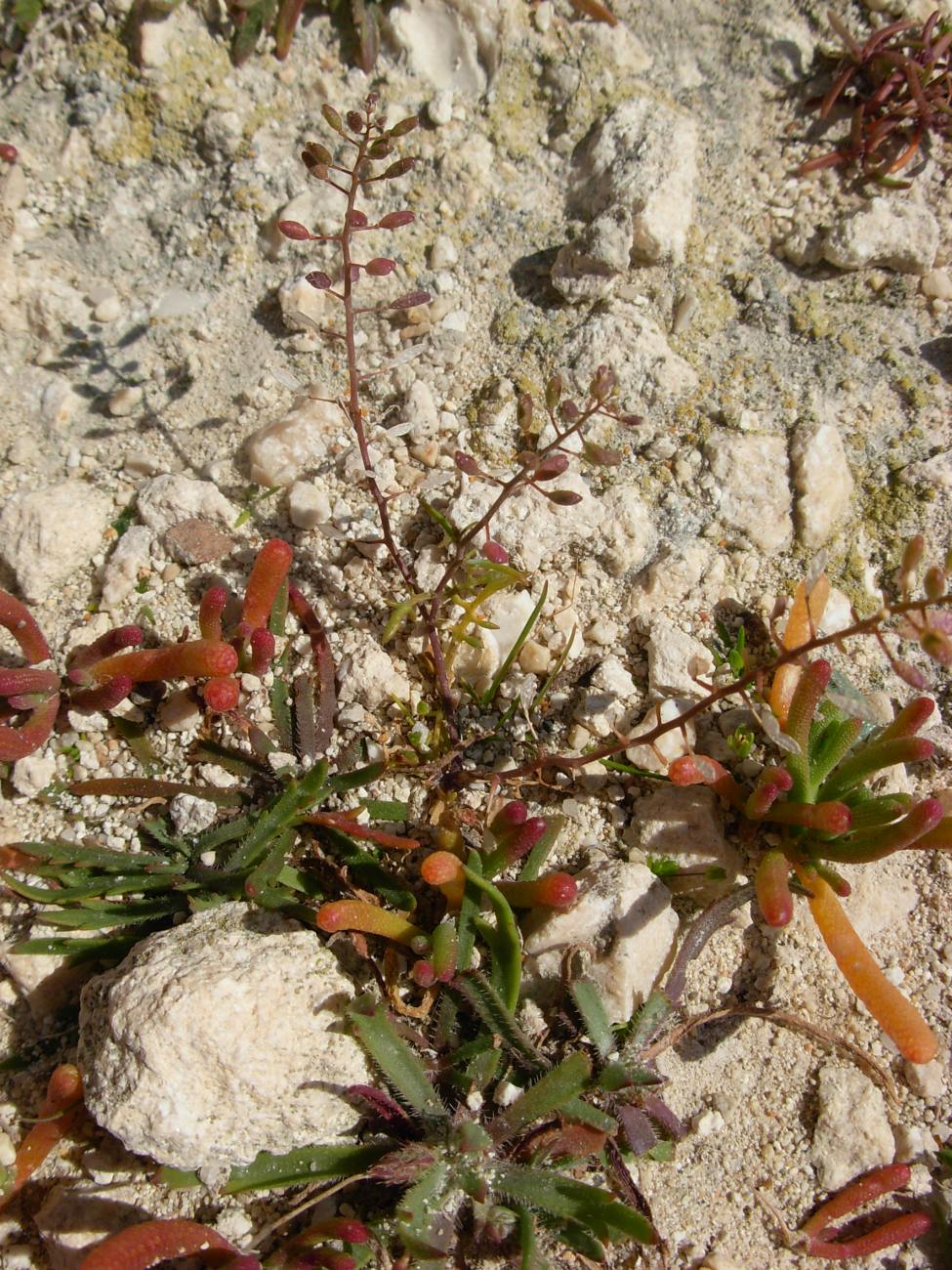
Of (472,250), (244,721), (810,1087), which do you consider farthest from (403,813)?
(472,250)

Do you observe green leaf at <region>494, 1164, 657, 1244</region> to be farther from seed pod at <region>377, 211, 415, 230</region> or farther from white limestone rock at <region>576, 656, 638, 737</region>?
seed pod at <region>377, 211, 415, 230</region>

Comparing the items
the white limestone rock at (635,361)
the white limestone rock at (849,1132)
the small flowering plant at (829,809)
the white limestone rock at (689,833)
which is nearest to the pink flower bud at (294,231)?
the white limestone rock at (635,361)

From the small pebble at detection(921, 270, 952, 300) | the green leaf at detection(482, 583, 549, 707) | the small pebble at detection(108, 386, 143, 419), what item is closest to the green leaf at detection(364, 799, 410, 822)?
the green leaf at detection(482, 583, 549, 707)

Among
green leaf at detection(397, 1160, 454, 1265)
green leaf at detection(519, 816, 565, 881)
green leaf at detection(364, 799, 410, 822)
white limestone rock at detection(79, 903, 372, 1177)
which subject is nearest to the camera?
green leaf at detection(397, 1160, 454, 1265)

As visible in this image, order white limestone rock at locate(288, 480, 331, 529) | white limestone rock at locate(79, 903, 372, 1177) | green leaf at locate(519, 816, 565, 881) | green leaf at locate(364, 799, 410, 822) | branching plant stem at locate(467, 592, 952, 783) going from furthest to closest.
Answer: white limestone rock at locate(288, 480, 331, 529) < green leaf at locate(364, 799, 410, 822) < green leaf at locate(519, 816, 565, 881) < white limestone rock at locate(79, 903, 372, 1177) < branching plant stem at locate(467, 592, 952, 783)

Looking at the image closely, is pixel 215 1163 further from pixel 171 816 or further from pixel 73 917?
pixel 171 816

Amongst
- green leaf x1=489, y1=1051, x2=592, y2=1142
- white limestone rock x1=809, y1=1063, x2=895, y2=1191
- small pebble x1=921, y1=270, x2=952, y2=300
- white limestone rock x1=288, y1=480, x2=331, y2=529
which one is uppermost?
small pebble x1=921, y1=270, x2=952, y2=300

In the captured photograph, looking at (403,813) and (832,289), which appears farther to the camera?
(832,289)

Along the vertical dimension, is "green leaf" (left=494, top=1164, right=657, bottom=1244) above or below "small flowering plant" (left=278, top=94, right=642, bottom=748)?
below
